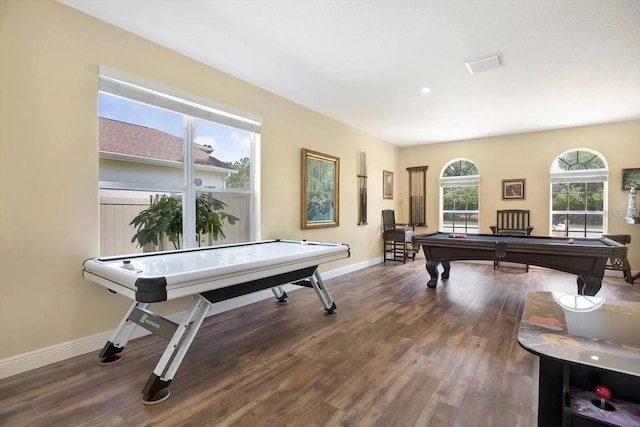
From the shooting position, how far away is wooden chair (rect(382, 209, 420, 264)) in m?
6.24

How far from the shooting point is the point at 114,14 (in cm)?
242

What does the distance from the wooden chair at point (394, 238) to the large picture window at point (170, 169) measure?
11.1 ft

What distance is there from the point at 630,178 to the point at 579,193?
2.30 ft

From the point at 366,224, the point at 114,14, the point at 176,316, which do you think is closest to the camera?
the point at 114,14

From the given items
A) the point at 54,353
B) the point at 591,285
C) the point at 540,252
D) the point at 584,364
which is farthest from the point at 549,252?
the point at 54,353

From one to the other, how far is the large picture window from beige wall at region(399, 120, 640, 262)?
15.3ft

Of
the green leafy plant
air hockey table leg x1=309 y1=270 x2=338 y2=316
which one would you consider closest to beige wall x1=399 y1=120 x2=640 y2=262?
air hockey table leg x1=309 y1=270 x2=338 y2=316

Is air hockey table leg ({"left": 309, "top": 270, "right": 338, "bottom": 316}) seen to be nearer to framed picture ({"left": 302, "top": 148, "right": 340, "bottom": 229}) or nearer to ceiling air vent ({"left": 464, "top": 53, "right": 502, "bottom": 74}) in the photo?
framed picture ({"left": 302, "top": 148, "right": 340, "bottom": 229})

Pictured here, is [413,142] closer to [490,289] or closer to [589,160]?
[589,160]

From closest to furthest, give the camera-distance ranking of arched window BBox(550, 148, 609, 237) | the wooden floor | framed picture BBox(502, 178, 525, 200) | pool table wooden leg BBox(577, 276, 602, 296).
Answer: the wooden floor < pool table wooden leg BBox(577, 276, 602, 296) < arched window BBox(550, 148, 609, 237) < framed picture BBox(502, 178, 525, 200)

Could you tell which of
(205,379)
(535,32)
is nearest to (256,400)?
(205,379)

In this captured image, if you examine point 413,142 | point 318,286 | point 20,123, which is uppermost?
point 413,142

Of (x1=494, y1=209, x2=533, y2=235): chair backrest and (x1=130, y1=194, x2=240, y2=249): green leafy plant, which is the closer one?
(x1=130, y1=194, x2=240, y2=249): green leafy plant

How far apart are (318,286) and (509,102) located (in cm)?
371
